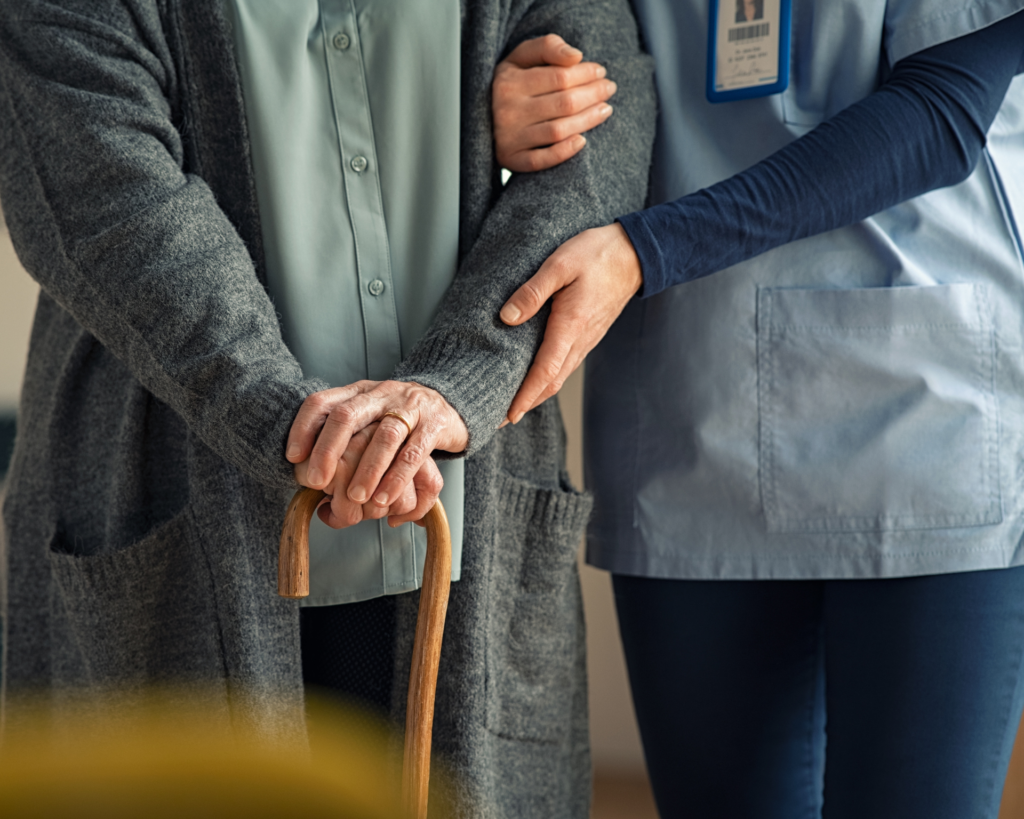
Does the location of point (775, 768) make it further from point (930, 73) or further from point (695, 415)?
point (930, 73)

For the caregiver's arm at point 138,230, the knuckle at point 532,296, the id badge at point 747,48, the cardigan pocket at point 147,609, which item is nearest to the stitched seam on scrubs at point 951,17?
the id badge at point 747,48

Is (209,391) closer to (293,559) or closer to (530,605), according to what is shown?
(293,559)

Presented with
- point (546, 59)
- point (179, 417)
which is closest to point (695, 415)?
point (546, 59)

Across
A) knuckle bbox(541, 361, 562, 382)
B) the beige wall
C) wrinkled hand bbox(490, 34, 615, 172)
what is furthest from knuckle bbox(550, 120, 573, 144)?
the beige wall

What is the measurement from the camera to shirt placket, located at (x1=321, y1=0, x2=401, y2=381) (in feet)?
2.85

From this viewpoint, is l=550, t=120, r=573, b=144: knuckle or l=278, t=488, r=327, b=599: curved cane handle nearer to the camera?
l=278, t=488, r=327, b=599: curved cane handle

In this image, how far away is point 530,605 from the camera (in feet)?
3.27

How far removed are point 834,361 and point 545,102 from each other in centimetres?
38

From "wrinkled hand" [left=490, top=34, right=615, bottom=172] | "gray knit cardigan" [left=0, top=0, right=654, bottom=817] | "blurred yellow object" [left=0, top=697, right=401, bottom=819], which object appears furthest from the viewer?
"wrinkled hand" [left=490, top=34, right=615, bottom=172]

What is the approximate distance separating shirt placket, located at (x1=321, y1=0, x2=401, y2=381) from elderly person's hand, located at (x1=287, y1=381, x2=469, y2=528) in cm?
14

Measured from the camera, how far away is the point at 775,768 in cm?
104

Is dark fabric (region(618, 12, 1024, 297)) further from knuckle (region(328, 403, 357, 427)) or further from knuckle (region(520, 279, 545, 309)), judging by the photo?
knuckle (region(328, 403, 357, 427))

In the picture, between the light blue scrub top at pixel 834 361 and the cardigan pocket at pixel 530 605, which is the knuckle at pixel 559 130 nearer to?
the light blue scrub top at pixel 834 361

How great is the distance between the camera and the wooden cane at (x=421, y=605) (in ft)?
2.26
